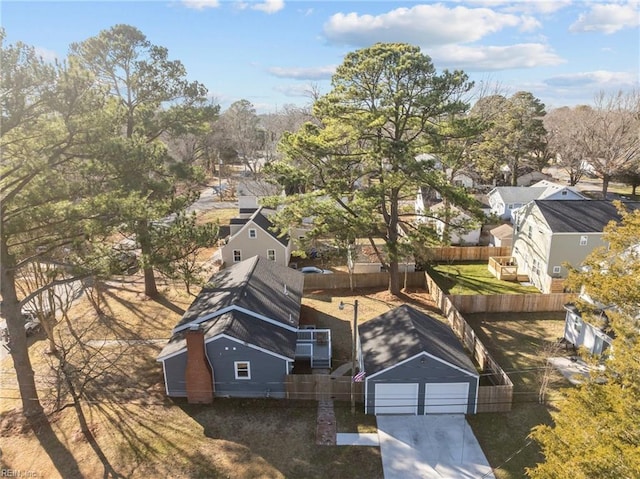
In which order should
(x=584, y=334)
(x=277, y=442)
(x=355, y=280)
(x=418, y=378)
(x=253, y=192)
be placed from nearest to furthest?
(x=277, y=442) → (x=418, y=378) → (x=584, y=334) → (x=355, y=280) → (x=253, y=192)

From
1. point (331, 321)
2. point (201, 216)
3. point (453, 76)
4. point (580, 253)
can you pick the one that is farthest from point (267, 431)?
point (201, 216)

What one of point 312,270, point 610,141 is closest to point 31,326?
point 312,270

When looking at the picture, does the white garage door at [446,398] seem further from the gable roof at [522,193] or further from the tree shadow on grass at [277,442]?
the gable roof at [522,193]

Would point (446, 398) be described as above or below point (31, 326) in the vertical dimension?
below

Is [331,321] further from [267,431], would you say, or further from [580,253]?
[580,253]

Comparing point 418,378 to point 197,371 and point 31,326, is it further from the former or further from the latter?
point 31,326

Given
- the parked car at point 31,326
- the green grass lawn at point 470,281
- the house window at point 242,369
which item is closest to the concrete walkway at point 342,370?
the house window at point 242,369

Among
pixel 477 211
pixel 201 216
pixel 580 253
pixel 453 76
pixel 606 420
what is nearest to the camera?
pixel 606 420
